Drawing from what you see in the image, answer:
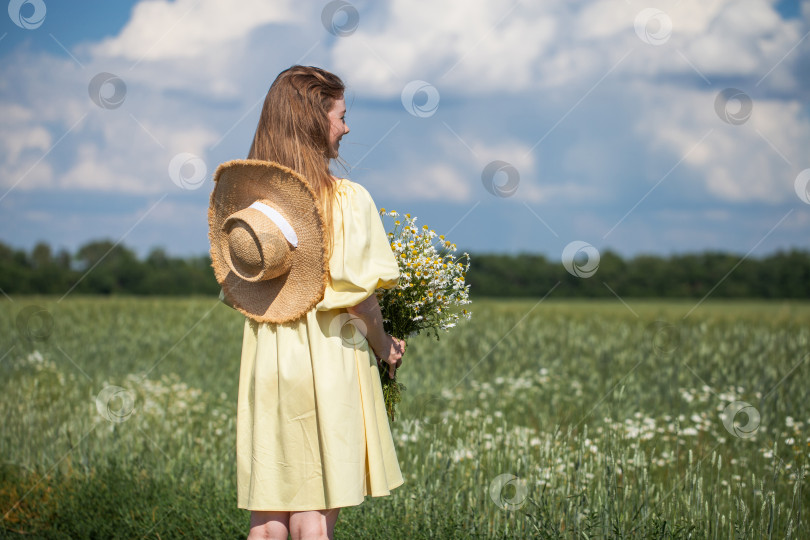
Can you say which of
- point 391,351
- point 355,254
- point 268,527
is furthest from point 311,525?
point 355,254

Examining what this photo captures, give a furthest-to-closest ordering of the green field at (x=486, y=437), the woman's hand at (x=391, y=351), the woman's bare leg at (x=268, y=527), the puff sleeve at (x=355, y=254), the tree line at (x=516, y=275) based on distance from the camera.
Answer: the tree line at (x=516, y=275), the green field at (x=486, y=437), the woman's hand at (x=391, y=351), the woman's bare leg at (x=268, y=527), the puff sleeve at (x=355, y=254)

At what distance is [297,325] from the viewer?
3.16m

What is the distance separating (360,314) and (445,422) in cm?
296

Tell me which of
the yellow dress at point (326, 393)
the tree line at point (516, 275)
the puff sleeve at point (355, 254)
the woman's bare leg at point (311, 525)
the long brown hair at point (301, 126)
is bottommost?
the woman's bare leg at point (311, 525)

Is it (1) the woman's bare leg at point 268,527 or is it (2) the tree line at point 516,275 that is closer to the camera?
(1) the woman's bare leg at point 268,527

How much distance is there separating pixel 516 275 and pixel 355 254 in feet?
102

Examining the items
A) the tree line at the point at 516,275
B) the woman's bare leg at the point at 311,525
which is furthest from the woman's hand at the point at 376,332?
the tree line at the point at 516,275

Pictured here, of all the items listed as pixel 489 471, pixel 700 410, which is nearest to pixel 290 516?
pixel 489 471

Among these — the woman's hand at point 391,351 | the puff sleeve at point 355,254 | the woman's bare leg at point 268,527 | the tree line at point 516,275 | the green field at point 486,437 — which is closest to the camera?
the puff sleeve at point 355,254

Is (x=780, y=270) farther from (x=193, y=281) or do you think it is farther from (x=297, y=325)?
(x=297, y=325)

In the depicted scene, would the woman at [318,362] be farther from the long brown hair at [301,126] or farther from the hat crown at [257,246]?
the hat crown at [257,246]

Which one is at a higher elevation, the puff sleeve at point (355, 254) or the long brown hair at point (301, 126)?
the long brown hair at point (301, 126)

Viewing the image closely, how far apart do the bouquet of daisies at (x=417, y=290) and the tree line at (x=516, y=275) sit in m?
21.9

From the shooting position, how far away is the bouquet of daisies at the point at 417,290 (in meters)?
3.55
